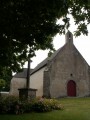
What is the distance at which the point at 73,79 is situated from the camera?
130 feet

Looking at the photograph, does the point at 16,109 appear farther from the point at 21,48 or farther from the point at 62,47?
the point at 62,47

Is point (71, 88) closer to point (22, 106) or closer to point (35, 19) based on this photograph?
point (22, 106)

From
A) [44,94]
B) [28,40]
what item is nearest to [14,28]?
[28,40]

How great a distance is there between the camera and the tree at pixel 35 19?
960 centimetres

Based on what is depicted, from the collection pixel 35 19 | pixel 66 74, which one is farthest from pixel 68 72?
pixel 35 19

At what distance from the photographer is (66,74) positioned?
39125 mm

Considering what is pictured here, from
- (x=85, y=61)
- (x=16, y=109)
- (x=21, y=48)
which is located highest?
(x=85, y=61)

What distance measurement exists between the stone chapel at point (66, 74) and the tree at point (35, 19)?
Answer: 83.4 feet

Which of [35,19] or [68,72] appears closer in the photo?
[35,19]

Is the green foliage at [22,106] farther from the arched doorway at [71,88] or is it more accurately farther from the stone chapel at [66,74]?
the arched doorway at [71,88]

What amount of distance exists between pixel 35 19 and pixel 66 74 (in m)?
29.4

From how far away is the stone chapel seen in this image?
37.8m

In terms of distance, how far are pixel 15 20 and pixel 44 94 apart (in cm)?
2782

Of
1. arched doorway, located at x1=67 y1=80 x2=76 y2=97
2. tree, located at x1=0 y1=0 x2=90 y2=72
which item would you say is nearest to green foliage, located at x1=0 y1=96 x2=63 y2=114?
tree, located at x1=0 y1=0 x2=90 y2=72
